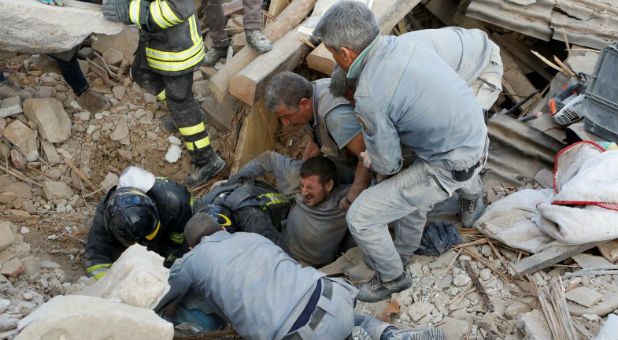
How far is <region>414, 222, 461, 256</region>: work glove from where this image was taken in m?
4.05

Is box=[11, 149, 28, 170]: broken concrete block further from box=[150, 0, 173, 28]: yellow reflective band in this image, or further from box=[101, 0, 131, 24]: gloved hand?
box=[150, 0, 173, 28]: yellow reflective band

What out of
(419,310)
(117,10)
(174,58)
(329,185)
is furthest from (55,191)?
(419,310)

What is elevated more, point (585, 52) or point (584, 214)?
point (585, 52)

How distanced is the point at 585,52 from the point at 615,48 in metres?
0.99

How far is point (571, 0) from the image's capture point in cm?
547

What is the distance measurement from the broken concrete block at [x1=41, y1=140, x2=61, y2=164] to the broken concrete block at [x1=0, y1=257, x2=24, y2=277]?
1.40 m

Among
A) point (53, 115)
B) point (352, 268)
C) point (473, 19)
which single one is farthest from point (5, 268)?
point (473, 19)

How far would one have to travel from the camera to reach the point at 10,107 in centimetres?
472

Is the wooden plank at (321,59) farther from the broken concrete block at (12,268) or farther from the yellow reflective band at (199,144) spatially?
the broken concrete block at (12,268)

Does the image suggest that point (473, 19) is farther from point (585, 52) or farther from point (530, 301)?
point (530, 301)

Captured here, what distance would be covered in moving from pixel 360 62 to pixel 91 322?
1870mm

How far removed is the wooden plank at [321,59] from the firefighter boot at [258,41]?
0.39 m

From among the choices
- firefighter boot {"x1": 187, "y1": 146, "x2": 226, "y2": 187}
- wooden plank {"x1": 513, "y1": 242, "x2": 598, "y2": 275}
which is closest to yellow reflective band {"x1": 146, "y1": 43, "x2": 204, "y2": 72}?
firefighter boot {"x1": 187, "y1": 146, "x2": 226, "y2": 187}

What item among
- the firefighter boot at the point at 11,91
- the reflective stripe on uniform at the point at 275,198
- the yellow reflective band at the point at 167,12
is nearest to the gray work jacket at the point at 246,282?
the reflective stripe on uniform at the point at 275,198
